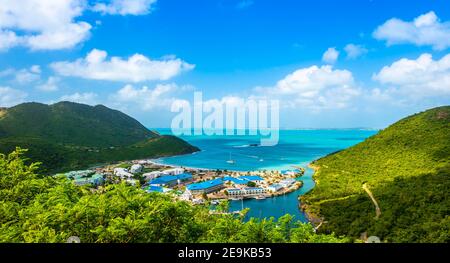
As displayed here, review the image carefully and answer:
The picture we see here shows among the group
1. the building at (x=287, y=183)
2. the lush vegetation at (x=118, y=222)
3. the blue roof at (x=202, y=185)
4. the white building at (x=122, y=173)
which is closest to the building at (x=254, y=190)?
the building at (x=287, y=183)

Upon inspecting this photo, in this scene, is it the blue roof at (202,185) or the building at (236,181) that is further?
the building at (236,181)

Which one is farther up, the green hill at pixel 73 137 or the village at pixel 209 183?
the green hill at pixel 73 137

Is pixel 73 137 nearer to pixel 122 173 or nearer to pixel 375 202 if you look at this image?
pixel 122 173

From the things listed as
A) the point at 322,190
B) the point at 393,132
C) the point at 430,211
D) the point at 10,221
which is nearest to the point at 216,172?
the point at 322,190

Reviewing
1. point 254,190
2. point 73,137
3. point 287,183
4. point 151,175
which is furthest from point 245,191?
point 73,137

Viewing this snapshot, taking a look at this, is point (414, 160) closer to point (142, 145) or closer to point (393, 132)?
point (393, 132)

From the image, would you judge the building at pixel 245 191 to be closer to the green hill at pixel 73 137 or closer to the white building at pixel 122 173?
the white building at pixel 122 173
